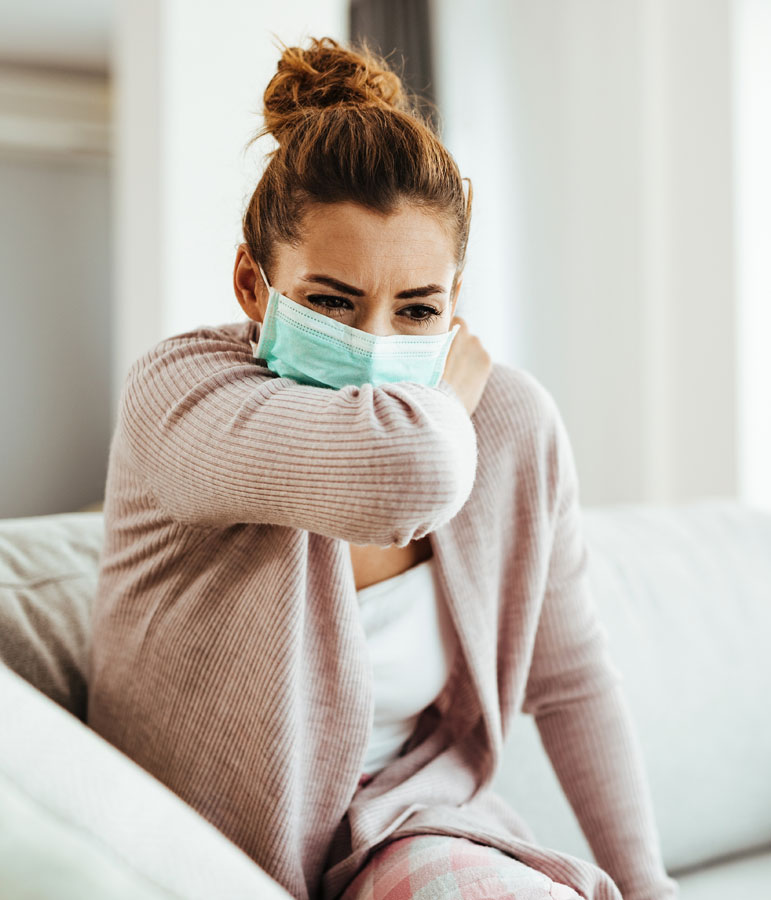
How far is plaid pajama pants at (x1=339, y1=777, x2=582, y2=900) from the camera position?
2.27 feet

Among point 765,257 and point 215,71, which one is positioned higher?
point 215,71

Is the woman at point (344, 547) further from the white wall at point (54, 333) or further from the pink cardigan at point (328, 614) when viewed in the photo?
the white wall at point (54, 333)

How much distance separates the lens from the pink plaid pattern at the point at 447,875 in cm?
69

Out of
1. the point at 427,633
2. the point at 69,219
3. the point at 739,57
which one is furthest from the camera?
the point at 69,219

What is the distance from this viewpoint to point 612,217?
2.83 metres

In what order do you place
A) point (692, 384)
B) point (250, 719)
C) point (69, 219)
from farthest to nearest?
point (69, 219) < point (692, 384) < point (250, 719)

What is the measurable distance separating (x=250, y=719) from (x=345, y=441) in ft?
1.02

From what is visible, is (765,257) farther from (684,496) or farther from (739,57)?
(684,496)

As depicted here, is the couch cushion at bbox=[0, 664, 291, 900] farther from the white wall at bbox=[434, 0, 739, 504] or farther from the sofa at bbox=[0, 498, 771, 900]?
the white wall at bbox=[434, 0, 739, 504]

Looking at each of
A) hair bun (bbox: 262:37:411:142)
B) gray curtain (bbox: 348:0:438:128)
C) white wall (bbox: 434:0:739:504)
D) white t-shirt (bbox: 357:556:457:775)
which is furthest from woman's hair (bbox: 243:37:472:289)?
gray curtain (bbox: 348:0:438:128)

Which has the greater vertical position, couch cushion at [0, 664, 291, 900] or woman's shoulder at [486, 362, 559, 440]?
woman's shoulder at [486, 362, 559, 440]

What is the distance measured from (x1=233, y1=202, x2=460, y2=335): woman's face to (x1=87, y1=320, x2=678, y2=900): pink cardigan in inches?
3.1

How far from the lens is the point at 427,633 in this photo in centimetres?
92

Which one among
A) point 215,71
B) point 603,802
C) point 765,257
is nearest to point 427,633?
point 603,802
